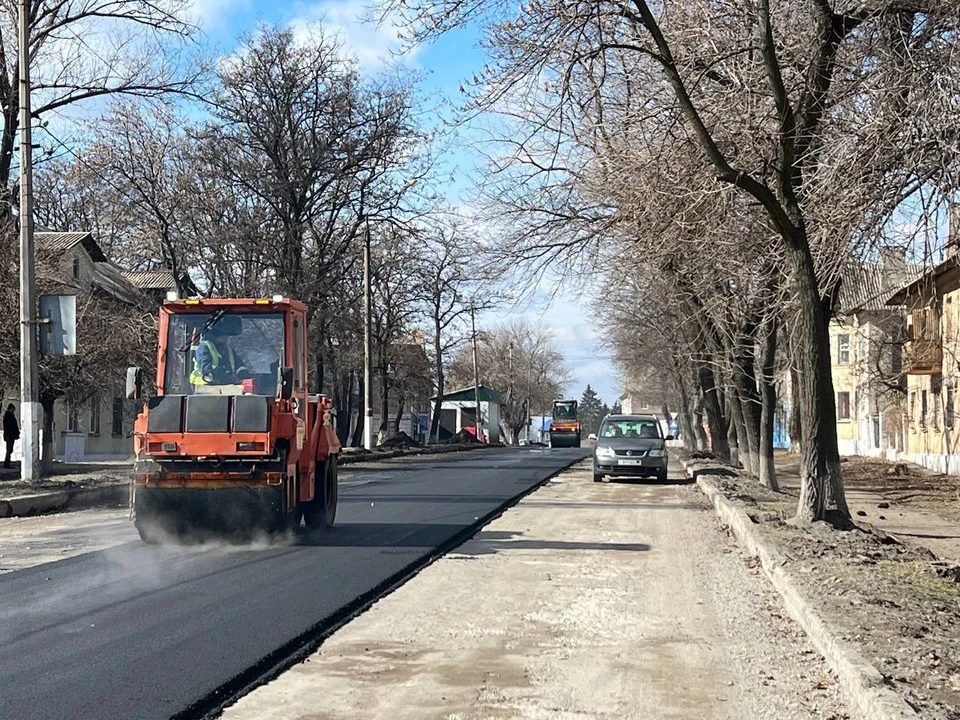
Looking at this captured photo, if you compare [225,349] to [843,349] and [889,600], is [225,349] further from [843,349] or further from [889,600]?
[843,349]

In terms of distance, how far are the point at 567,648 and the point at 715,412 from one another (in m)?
33.0

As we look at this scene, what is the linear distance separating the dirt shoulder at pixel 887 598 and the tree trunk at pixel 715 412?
1977cm

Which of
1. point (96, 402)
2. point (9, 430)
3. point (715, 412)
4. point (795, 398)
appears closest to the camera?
point (9, 430)

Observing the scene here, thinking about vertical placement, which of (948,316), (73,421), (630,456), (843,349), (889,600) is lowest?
(889,600)

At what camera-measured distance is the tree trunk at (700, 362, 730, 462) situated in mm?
37844

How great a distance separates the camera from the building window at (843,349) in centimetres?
5638

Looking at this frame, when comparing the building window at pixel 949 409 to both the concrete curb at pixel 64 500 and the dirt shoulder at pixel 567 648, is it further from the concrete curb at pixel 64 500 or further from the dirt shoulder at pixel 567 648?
the concrete curb at pixel 64 500

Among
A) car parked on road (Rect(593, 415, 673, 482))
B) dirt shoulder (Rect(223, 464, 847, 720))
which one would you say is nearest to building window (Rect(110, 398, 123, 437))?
car parked on road (Rect(593, 415, 673, 482))

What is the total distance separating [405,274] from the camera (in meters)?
47.0

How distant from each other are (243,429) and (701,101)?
7.64 meters

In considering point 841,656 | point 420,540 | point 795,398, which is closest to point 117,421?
point 795,398

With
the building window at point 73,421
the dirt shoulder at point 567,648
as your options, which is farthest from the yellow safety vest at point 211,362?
the building window at point 73,421

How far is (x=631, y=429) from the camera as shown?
100 feet

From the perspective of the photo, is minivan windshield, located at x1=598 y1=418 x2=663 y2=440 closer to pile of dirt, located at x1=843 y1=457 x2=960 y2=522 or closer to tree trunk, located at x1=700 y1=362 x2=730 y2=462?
pile of dirt, located at x1=843 y1=457 x2=960 y2=522
